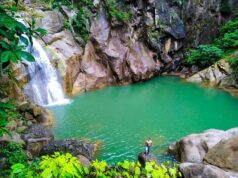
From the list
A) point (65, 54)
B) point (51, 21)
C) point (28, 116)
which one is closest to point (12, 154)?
point (28, 116)

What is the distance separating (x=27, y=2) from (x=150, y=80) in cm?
1281

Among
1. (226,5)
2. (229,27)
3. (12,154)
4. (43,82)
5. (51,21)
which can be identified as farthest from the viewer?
(226,5)

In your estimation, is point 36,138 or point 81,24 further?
point 81,24

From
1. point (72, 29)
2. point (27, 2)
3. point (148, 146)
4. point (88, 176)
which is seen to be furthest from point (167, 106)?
point (88, 176)

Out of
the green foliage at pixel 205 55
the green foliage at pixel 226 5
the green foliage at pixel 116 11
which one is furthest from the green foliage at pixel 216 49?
the green foliage at pixel 116 11

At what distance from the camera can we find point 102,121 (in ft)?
51.5

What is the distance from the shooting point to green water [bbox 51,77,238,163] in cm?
1333

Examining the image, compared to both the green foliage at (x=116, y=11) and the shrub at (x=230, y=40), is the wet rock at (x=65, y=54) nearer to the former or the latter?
the green foliage at (x=116, y=11)

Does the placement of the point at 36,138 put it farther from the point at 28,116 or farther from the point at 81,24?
the point at 81,24

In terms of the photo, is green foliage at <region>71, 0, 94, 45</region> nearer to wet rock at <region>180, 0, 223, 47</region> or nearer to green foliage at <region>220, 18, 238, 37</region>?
wet rock at <region>180, 0, 223, 47</region>

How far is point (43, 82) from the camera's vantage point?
64.2ft

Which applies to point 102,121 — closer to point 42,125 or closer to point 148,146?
point 42,125

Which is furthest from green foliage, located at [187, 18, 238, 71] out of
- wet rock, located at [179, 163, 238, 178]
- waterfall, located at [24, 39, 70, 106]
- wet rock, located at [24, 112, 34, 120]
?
wet rock, located at [179, 163, 238, 178]

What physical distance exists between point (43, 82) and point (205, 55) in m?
16.3
